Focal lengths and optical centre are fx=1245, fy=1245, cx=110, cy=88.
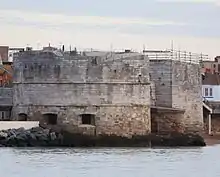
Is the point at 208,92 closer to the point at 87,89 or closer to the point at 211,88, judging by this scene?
the point at 211,88

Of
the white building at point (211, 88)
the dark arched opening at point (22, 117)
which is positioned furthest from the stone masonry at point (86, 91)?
the white building at point (211, 88)

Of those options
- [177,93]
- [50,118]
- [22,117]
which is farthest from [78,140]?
[177,93]

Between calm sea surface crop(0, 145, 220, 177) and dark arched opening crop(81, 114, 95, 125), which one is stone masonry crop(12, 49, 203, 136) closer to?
dark arched opening crop(81, 114, 95, 125)

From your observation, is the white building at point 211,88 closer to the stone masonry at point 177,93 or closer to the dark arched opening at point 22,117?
the stone masonry at point 177,93

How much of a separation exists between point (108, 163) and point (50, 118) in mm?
10165

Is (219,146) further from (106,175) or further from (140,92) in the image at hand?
(106,175)

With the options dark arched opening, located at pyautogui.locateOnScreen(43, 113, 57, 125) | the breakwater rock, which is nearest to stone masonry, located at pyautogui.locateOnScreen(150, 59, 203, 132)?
the breakwater rock

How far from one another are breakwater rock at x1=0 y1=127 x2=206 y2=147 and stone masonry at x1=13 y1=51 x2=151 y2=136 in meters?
0.35

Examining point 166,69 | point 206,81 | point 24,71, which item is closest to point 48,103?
point 24,71

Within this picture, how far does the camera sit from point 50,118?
43.8 meters

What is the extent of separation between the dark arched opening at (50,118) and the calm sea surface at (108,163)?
338cm

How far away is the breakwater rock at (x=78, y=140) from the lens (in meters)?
40.9

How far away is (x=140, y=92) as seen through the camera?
144ft

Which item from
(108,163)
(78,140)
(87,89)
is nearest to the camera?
(108,163)
